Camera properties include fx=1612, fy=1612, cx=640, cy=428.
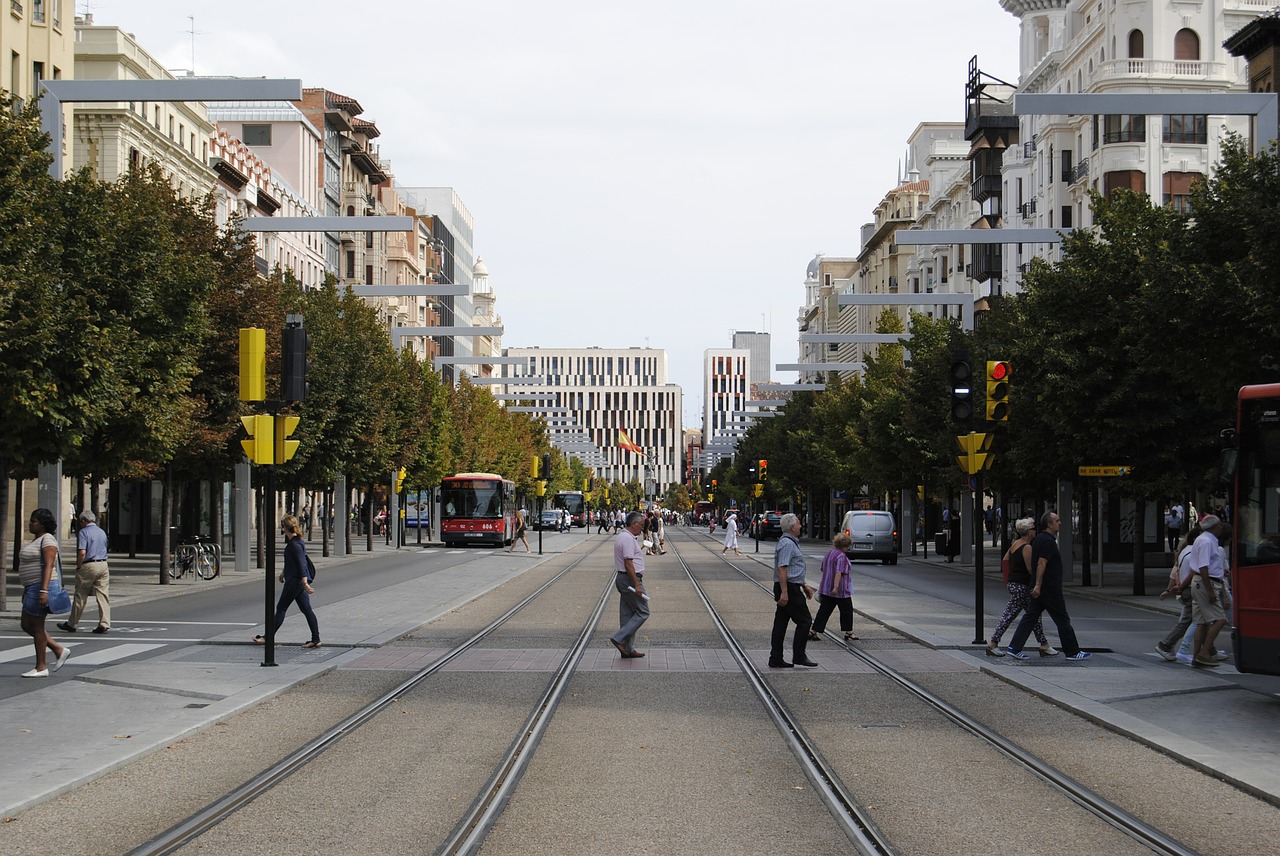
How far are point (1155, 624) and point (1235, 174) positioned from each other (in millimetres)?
7329

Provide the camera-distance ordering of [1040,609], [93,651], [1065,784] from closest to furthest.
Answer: [1065,784] → [1040,609] → [93,651]

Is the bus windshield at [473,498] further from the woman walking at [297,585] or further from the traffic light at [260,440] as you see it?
the traffic light at [260,440]

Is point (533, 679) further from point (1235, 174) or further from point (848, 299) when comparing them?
point (848, 299)

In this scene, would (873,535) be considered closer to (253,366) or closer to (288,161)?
(253,366)

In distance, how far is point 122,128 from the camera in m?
63.0

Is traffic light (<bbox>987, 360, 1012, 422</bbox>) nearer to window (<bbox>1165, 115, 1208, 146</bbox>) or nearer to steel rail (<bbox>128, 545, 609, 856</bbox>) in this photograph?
steel rail (<bbox>128, 545, 609, 856</bbox>)

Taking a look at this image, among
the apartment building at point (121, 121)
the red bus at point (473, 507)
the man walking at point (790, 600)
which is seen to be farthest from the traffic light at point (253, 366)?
the red bus at point (473, 507)

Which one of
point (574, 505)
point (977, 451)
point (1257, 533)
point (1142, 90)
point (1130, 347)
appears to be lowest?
point (574, 505)

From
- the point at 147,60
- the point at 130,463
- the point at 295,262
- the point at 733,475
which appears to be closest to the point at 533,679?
the point at 130,463

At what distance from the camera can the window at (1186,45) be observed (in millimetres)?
66562

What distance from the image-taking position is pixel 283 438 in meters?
19.4

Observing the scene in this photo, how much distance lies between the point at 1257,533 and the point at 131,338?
2184cm

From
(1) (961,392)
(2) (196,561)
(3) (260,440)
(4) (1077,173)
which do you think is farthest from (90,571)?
(4) (1077,173)

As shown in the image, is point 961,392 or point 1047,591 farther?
point 961,392
